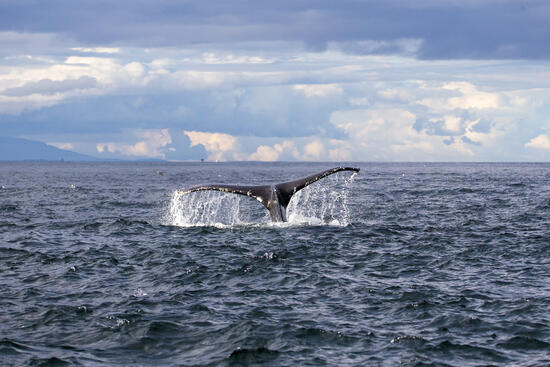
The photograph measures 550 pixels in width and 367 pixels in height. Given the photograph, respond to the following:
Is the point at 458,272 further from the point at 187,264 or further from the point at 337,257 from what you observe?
the point at 187,264

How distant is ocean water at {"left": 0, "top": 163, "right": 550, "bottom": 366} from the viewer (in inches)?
419

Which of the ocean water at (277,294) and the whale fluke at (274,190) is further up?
the whale fluke at (274,190)

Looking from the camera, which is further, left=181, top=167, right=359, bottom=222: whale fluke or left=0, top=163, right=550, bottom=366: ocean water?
left=181, top=167, right=359, bottom=222: whale fluke

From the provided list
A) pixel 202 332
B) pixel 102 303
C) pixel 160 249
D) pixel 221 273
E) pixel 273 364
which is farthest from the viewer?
pixel 160 249

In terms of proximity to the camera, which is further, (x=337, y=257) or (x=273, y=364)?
(x=337, y=257)

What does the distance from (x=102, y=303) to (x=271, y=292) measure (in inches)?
132

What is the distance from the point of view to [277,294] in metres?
14.1

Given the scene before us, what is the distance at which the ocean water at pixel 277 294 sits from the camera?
34.9 feet

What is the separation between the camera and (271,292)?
14.2 metres

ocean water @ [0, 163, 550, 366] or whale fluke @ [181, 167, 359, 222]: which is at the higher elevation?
whale fluke @ [181, 167, 359, 222]

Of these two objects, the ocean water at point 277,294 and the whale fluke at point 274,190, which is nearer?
the ocean water at point 277,294

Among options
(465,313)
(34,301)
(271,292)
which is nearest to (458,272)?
(465,313)

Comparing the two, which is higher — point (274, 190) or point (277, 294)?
point (274, 190)

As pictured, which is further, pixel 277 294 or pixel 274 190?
pixel 274 190
